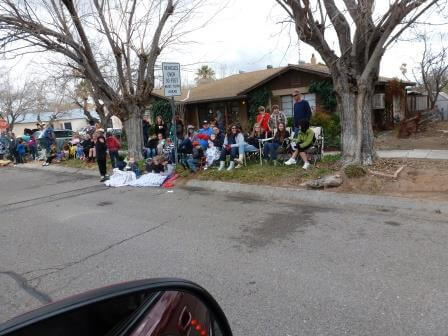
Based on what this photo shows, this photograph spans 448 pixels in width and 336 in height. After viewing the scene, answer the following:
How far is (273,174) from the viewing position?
9.15 meters

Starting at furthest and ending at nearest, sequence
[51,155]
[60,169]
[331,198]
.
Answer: [51,155]
[60,169]
[331,198]

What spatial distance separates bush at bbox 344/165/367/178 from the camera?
26.3ft

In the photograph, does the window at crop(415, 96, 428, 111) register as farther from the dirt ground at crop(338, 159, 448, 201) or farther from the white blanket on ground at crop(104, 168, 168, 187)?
the white blanket on ground at crop(104, 168, 168, 187)

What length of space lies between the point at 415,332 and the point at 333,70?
684 cm

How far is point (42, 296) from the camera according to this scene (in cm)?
414

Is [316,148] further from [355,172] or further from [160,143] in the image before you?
[160,143]

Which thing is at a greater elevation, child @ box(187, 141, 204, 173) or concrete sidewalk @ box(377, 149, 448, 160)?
child @ box(187, 141, 204, 173)

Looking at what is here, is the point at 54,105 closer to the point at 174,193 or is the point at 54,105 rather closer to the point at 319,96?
the point at 319,96

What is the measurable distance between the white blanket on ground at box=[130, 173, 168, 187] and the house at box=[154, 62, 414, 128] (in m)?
6.78

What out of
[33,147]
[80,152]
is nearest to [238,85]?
[80,152]

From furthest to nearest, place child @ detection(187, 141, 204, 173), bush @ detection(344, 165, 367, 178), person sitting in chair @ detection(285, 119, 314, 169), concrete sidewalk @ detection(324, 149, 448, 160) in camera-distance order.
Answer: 1. child @ detection(187, 141, 204, 173)
2. concrete sidewalk @ detection(324, 149, 448, 160)
3. person sitting in chair @ detection(285, 119, 314, 169)
4. bush @ detection(344, 165, 367, 178)

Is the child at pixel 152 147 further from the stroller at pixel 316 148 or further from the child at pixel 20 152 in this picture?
the child at pixel 20 152

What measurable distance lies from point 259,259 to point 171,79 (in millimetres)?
7107

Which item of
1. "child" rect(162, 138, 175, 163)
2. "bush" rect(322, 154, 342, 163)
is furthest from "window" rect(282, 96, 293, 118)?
"bush" rect(322, 154, 342, 163)
